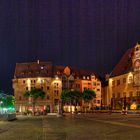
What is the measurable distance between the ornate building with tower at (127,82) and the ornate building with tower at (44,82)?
2735 cm

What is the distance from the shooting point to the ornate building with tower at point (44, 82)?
145500 mm

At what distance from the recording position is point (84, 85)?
15450 cm

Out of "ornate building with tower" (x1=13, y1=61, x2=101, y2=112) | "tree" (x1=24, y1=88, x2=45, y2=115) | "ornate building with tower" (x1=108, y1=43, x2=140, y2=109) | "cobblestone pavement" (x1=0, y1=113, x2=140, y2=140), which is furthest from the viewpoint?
"ornate building with tower" (x1=13, y1=61, x2=101, y2=112)

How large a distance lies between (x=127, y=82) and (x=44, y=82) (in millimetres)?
42275

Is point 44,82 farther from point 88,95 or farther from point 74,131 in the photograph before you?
point 74,131

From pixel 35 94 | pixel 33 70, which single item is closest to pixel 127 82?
pixel 35 94

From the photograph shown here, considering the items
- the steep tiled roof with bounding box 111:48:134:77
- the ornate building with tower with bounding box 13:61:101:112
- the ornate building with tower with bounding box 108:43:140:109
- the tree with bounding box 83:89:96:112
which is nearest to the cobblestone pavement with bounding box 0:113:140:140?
the ornate building with tower with bounding box 108:43:140:109

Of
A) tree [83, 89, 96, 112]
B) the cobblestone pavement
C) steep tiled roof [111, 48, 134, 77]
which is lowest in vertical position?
the cobblestone pavement

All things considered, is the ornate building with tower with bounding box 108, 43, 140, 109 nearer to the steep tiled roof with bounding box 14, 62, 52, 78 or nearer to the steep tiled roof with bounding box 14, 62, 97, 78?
the steep tiled roof with bounding box 14, 62, 97, 78

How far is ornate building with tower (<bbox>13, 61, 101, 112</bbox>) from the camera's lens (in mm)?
145500

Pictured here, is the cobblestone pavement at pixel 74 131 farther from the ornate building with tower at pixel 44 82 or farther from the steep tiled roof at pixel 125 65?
the ornate building with tower at pixel 44 82

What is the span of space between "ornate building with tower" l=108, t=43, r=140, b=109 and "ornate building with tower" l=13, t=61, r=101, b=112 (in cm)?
A: 2735

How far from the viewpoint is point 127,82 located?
11350 cm

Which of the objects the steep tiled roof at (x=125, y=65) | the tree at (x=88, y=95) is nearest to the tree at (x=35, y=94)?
the tree at (x=88, y=95)
